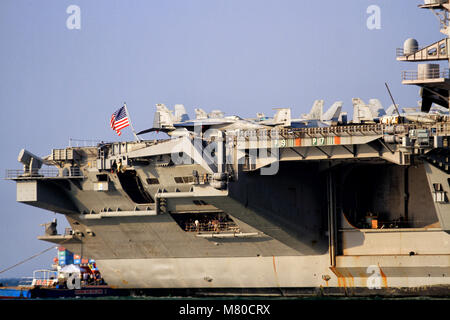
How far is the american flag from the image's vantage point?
44.3 metres

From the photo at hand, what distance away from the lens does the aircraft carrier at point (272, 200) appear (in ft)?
127

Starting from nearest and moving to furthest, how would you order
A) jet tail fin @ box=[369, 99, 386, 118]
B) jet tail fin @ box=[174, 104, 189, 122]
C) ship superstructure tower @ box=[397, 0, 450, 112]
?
ship superstructure tower @ box=[397, 0, 450, 112]
jet tail fin @ box=[369, 99, 386, 118]
jet tail fin @ box=[174, 104, 189, 122]

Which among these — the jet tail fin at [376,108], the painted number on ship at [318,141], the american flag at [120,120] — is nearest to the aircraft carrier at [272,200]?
the painted number on ship at [318,141]

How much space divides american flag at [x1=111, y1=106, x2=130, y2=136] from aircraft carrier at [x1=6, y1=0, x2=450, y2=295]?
1.55 meters

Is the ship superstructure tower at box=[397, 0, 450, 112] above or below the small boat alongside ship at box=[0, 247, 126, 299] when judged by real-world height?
above

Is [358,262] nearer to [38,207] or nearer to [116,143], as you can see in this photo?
[116,143]

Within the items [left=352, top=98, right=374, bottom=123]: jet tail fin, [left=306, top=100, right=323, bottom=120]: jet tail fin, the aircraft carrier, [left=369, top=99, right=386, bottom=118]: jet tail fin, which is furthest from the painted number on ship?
[left=369, top=99, right=386, bottom=118]: jet tail fin

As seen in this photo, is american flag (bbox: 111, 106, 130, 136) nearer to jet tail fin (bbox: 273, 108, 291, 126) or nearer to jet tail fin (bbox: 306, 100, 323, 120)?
jet tail fin (bbox: 273, 108, 291, 126)

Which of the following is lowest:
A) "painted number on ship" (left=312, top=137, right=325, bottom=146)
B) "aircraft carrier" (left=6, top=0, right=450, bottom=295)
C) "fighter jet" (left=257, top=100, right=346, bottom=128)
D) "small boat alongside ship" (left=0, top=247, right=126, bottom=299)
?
"small boat alongside ship" (left=0, top=247, right=126, bottom=299)
